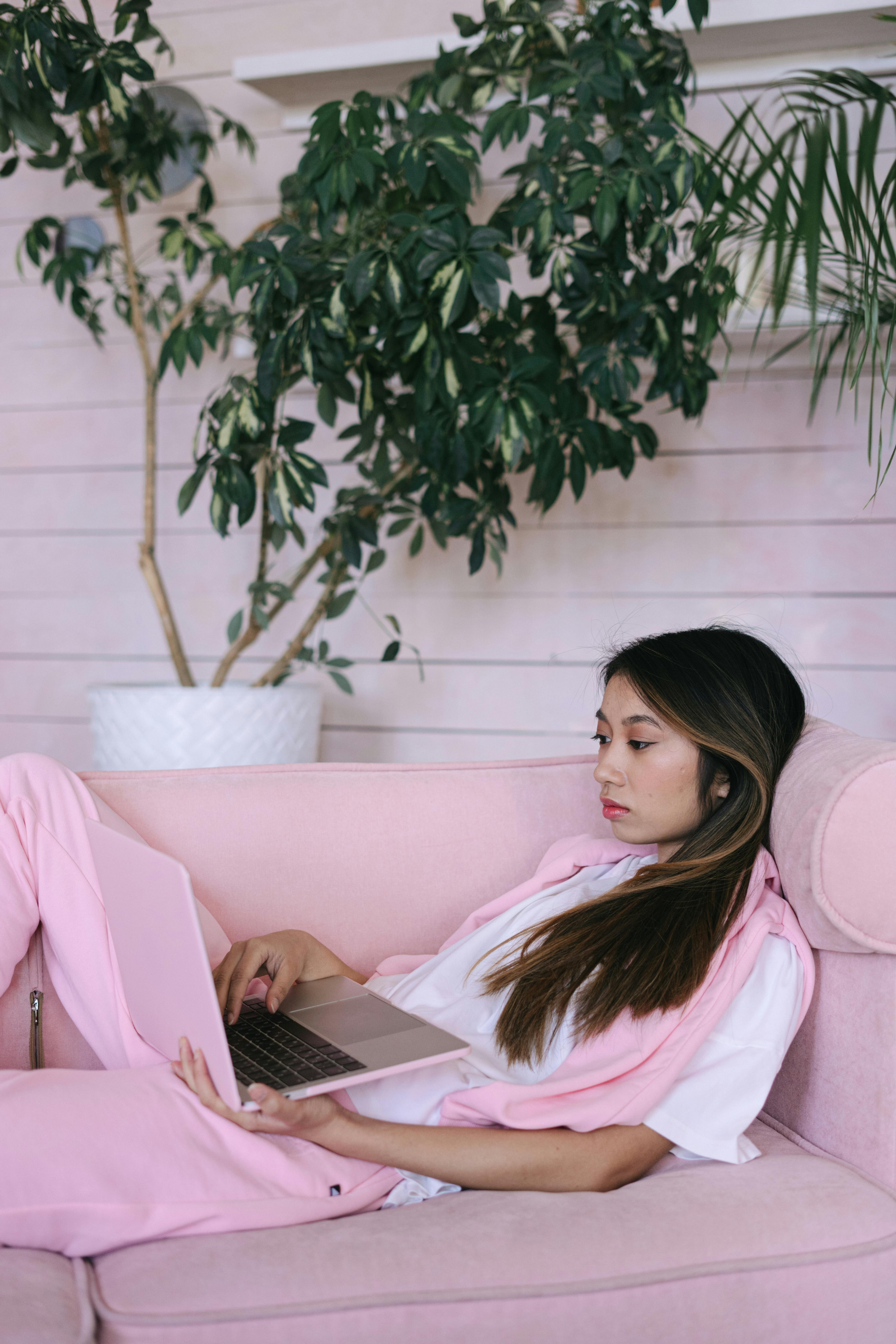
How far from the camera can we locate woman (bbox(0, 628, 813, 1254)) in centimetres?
86

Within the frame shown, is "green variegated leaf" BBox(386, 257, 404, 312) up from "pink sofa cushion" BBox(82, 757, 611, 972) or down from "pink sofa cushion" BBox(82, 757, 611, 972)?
up

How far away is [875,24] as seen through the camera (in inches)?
77.9

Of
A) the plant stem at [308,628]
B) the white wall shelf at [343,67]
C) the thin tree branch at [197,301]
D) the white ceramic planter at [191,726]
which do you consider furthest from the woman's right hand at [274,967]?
the white wall shelf at [343,67]

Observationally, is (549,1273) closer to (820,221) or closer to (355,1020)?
(355,1020)

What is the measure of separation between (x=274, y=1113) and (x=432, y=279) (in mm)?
1221

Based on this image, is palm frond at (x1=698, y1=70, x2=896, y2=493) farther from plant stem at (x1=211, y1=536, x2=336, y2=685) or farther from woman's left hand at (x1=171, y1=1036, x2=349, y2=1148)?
plant stem at (x1=211, y1=536, x2=336, y2=685)

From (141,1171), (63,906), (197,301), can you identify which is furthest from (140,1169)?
(197,301)

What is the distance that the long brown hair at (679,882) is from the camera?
952 millimetres

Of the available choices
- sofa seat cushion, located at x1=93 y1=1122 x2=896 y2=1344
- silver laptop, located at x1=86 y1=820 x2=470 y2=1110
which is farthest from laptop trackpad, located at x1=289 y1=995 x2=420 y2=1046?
sofa seat cushion, located at x1=93 y1=1122 x2=896 y2=1344

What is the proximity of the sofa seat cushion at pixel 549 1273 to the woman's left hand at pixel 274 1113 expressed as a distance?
0.07 m

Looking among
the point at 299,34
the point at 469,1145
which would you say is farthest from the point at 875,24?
the point at 469,1145

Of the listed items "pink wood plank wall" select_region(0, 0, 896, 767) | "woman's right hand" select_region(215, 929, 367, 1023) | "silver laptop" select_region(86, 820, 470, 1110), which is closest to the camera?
"silver laptop" select_region(86, 820, 470, 1110)

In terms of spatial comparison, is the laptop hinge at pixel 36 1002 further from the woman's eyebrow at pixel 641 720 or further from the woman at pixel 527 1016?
the woman's eyebrow at pixel 641 720

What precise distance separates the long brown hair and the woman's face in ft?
0.04
